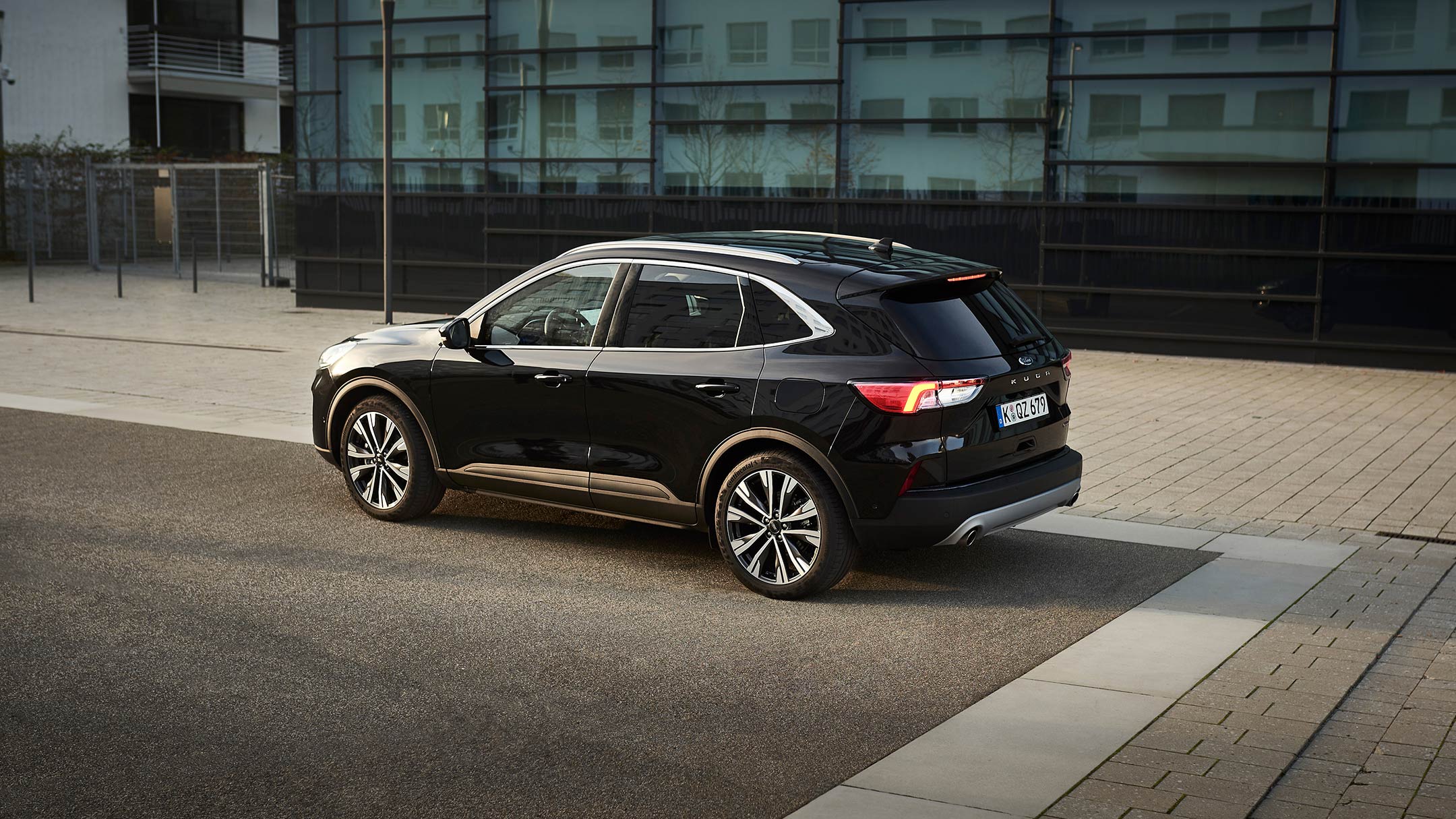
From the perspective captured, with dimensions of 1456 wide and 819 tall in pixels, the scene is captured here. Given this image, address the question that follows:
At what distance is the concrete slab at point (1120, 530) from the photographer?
775cm

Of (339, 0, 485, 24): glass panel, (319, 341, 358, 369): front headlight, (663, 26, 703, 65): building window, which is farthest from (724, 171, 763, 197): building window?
(319, 341, 358, 369): front headlight

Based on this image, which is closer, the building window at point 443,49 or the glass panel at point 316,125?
the building window at point 443,49

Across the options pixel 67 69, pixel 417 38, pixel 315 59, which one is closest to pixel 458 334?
pixel 417 38

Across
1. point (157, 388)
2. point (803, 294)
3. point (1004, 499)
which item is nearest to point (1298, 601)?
point (1004, 499)

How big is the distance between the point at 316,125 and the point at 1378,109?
16038mm

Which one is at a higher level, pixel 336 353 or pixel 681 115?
pixel 681 115

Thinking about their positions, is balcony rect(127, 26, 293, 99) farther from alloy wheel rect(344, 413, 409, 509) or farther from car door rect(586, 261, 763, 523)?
car door rect(586, 261, 763, 523)

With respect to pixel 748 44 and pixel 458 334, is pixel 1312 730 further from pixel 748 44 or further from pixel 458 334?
pixel 748 44

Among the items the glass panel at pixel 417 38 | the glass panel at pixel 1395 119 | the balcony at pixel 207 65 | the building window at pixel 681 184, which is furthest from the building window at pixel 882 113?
the balcony at pixel 207 65

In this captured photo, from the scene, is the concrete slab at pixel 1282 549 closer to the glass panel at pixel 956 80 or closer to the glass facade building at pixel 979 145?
the glass facade building at pixel 979 145

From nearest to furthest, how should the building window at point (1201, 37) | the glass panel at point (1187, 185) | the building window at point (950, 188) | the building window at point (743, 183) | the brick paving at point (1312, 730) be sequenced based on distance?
the brick paving at point (1312, 730) < the glass panel at point (1187, 185) < the building window at point (1201, 37) < the building window at point (950, 188) < the building window at point (743, 183)

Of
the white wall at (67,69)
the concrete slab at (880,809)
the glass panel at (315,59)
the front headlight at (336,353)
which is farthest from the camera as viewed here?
the white wall at (67,69)

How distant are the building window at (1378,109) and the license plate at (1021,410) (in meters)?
11.8

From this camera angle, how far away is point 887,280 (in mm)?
6414
